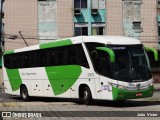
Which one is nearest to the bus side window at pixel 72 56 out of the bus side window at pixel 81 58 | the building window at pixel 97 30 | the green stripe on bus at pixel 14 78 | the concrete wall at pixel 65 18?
the bus side window at pixel 81 58

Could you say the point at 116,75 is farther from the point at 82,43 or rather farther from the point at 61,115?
the point at 61,115

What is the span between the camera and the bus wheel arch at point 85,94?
20000 mm

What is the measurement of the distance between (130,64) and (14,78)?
1045cm

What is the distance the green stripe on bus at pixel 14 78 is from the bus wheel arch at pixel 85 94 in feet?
22.1

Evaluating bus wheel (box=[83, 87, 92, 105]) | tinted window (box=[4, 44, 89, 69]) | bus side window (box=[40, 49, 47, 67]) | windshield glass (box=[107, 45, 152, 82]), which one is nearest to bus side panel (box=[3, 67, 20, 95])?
tinted window (box=[4, 44, 89, 69])

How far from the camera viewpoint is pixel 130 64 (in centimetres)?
1894

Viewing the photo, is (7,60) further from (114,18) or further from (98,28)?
(114,18)

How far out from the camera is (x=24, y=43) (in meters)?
49.8

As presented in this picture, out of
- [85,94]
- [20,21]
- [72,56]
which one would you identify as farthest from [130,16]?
[85,94]

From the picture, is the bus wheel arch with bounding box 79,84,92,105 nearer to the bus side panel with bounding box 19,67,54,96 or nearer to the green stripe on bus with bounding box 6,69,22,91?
the bus side panel with bounding box 19,67,54,96

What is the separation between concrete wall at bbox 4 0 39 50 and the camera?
4981 centimetres

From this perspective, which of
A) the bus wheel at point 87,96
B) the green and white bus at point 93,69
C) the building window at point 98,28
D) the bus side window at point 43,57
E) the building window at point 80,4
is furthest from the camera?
the building window at point 80,4

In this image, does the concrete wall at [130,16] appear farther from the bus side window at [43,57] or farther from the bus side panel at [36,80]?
the bus side window at [43,57]

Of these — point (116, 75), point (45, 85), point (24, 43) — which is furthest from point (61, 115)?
point (24, 43)
